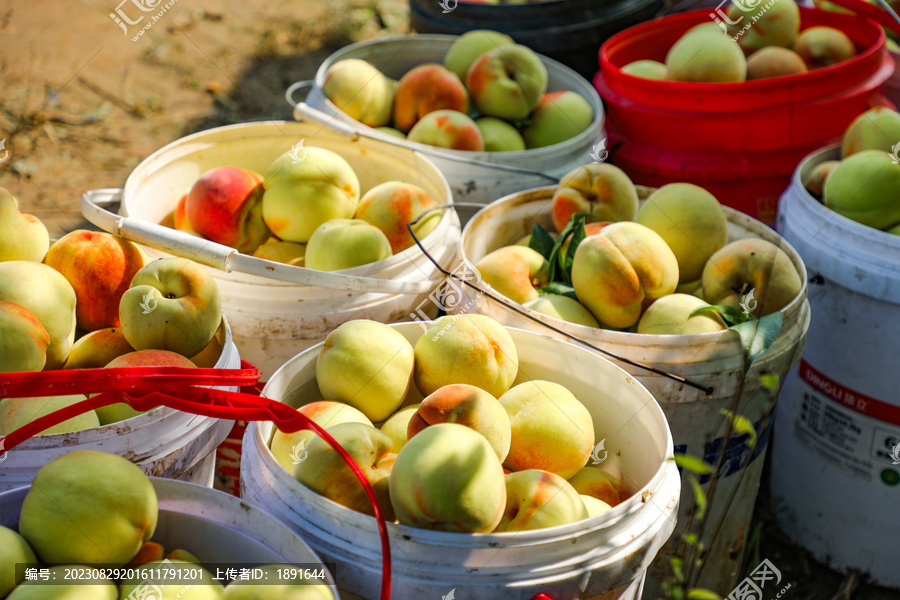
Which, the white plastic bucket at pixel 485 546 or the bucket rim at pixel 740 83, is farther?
the bucket rim at pixel 740 83

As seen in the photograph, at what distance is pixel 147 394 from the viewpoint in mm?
1282

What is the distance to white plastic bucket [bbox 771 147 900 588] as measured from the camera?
6.66 feet

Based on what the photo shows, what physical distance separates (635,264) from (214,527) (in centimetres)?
115

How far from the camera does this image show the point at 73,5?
220 inches

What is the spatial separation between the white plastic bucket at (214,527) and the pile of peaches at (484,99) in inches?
71.8

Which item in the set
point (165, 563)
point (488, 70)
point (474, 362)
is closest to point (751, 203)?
point (488, 70)

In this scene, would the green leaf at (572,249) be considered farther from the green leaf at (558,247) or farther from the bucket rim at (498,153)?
the bucket rim at (498,153)

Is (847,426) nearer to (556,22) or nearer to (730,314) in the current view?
(730,314)

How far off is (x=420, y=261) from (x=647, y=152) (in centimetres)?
120

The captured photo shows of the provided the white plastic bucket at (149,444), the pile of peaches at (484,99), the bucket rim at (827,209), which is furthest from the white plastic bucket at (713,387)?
the pile of peaches at (484,99)

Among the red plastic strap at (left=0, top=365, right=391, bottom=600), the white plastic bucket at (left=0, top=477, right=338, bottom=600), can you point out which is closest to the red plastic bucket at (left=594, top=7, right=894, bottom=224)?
the red plastic strap at (left=0, top=365, right=391, bottom=600)

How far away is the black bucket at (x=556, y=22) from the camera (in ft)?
10.7

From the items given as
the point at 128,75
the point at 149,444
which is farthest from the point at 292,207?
the point at 128,75

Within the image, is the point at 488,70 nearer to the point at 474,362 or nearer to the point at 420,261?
the point at 420,261
